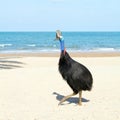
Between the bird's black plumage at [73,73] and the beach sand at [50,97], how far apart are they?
55 cm

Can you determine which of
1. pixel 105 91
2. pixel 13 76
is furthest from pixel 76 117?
pixel 13 76

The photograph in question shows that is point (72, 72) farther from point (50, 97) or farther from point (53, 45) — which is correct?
point (53, 45)

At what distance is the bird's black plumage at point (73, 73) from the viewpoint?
11148 mm

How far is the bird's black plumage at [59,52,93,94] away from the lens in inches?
439

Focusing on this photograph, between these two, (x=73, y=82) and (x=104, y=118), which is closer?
(x=104, y=118)

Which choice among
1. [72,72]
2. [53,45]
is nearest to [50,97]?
[72,72]

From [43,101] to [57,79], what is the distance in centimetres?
379

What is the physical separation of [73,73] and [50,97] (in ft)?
5.74

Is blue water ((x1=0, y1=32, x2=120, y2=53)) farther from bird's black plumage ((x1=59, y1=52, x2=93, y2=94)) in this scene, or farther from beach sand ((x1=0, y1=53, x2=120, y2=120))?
bird's black plumage ((x1=59, y1=52, x2=93, y2=94))

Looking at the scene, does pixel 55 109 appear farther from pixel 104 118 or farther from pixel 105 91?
pixel 105 91

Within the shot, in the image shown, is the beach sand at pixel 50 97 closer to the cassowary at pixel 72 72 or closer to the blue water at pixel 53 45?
the cassowary at pixel 72 72

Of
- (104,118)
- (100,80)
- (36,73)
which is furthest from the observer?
(36,73)

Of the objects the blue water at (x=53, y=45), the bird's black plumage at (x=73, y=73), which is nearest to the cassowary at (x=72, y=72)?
the bird's black plumage at (x=73, y=73)

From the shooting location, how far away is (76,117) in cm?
977
